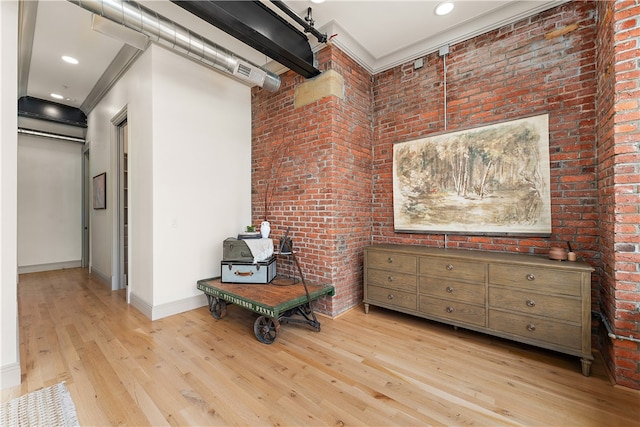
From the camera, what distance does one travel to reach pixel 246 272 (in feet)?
10.3

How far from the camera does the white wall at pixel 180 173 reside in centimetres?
312

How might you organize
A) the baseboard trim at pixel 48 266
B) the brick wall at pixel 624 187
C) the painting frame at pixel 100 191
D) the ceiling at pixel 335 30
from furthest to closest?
the baseboard trim at pixel 48 266 < the painting frame at pixel 100 191 < the ceiling at pixel 335 30 < the brick wall at pixel 624 187

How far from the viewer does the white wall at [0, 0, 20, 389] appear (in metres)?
1.86

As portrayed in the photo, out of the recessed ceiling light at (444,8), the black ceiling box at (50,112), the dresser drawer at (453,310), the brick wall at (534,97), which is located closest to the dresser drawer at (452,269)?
the dresser drawer at (453,310)

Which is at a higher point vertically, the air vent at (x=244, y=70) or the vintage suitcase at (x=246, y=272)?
the air vent at (x=244, y=70)

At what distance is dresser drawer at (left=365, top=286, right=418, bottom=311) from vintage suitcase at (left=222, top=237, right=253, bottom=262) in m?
1.52

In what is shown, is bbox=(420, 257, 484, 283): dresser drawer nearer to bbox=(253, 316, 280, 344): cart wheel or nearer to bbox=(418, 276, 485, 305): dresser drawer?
bbox=(418, 276, 485, 305): dresser drawer

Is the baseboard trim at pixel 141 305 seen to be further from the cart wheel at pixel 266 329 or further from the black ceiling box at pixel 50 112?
the black ceiling box at pixel 50 112

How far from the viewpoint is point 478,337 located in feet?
8.61

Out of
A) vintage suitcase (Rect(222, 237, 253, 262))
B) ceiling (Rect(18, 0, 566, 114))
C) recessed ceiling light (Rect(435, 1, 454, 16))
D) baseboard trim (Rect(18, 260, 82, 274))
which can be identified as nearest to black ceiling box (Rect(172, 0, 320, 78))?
ceiling (Rect(18, 0, 566, 114))

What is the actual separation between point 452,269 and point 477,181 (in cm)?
106

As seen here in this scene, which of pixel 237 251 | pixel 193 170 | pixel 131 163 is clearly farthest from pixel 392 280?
pixel 131 163

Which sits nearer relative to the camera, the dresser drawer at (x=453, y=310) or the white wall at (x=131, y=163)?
the dresser drawer at (x=453, y=310)

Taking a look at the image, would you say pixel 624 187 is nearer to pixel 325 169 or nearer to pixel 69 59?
pixel 325 169
